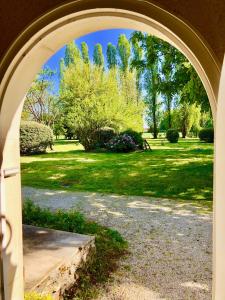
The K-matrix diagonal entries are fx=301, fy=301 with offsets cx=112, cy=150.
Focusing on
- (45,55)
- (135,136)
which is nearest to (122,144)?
(135,136)

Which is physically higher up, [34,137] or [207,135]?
[34,137]

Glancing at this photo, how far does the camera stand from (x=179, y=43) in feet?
5.03

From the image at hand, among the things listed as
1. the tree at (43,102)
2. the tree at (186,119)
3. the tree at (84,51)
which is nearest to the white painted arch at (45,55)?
the tree at (43,102)

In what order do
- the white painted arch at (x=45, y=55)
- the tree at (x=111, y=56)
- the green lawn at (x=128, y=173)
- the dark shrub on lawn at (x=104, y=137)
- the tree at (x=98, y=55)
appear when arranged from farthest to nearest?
the tree at (x=111, y=56) → the tree at (x=98, y=55) → the dark shrub on lawn at (x=104, y=137) → the green lawn at (x=128, y=173) → the white painted arch at (x=45, y=55)

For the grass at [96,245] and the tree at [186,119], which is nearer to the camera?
the grass at [96,245]

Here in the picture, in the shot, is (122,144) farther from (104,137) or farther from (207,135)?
(207,135)

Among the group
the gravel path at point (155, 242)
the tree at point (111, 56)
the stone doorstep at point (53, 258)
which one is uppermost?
the tree at point (111, 56)

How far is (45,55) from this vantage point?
1.98 meters

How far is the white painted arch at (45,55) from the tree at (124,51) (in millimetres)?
24223

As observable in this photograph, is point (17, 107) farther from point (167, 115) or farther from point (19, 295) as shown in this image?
point (167, 115)

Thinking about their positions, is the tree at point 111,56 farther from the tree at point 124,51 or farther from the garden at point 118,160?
the tree at point 124,51

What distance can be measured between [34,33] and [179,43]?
2.60ft

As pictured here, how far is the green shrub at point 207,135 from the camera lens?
19266mm

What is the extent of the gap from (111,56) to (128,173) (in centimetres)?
1723
